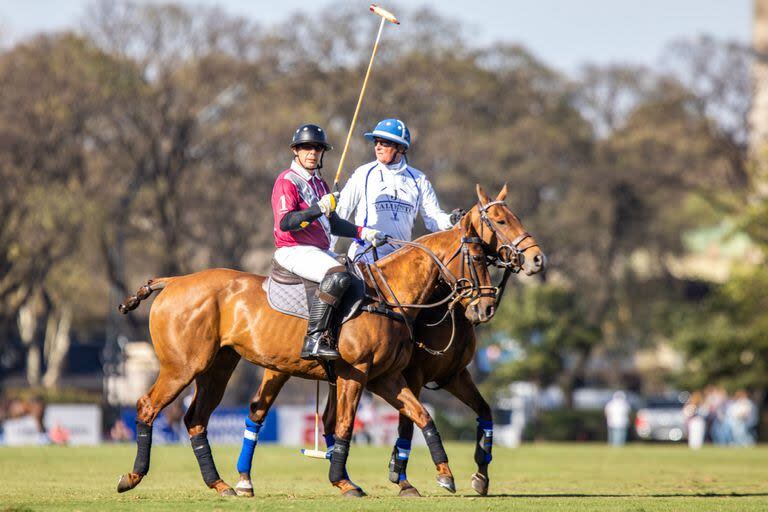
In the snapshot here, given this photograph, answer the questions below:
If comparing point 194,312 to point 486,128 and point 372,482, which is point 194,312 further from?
point 486,128

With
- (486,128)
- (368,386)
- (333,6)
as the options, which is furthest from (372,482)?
(486,128)

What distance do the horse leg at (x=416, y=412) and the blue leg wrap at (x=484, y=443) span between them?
3.33ft

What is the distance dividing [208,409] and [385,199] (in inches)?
120

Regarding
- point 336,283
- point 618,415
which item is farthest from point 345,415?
point 618,415

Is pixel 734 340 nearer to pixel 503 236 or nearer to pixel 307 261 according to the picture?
pixel 503 236

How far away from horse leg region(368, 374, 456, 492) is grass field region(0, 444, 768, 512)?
0.29 meters

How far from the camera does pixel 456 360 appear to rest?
14.0 meters

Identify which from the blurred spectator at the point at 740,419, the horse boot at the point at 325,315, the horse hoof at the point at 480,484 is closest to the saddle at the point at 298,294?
the horse boot at the point at 325,315

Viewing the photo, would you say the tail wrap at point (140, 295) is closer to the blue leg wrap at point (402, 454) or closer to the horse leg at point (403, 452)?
the horse leg at point (403, 452)

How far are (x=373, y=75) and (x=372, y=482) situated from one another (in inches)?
1312

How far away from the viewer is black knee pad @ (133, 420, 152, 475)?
1288 cm

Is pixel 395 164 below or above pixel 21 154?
below

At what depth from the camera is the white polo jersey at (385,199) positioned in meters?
14.5

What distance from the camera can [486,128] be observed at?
56219mm
